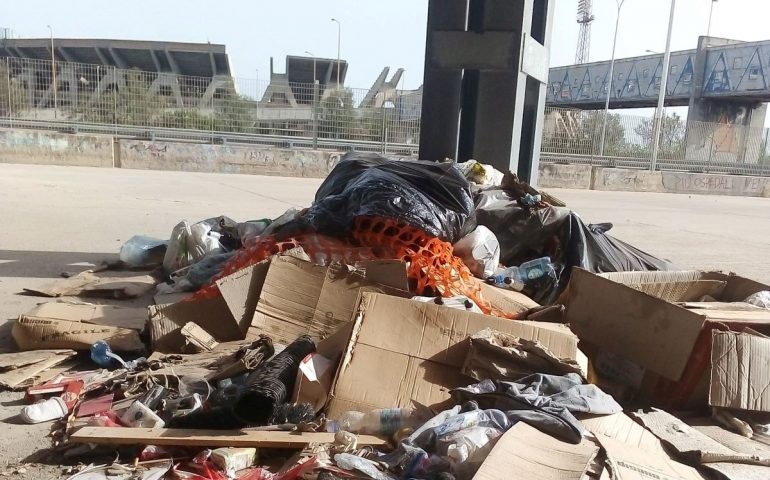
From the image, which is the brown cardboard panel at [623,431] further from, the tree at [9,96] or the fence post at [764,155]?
the fence post at [764,155]

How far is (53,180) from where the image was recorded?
11.0m

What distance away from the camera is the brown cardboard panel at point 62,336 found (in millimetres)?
3227

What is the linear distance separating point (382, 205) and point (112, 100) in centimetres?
1462

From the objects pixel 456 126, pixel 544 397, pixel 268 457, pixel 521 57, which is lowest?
pixel 268 457

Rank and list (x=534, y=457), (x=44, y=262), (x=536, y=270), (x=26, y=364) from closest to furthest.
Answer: (x=534, y=457)
(x=26, y=364)
(x=536, y=270)
(x=44, y=262)

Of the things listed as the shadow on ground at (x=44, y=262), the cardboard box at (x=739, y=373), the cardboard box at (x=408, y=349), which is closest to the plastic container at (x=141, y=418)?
the cardboard box at (x=408, y=349)

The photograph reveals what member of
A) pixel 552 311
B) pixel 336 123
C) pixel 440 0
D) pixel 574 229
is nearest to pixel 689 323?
pixel 552 311

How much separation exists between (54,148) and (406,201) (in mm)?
13698

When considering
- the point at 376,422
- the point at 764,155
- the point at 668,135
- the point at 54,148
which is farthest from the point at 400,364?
the point at 764,155

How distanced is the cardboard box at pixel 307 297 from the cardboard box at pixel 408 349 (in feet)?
1.39

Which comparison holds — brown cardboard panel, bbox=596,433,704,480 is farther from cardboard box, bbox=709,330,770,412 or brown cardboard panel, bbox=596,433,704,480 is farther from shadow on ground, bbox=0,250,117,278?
shadow on ground, bbox=0,250,117,278

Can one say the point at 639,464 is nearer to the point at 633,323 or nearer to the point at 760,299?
the point at 633,323

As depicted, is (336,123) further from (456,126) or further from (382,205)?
(382,205)

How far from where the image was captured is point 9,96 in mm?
15086
